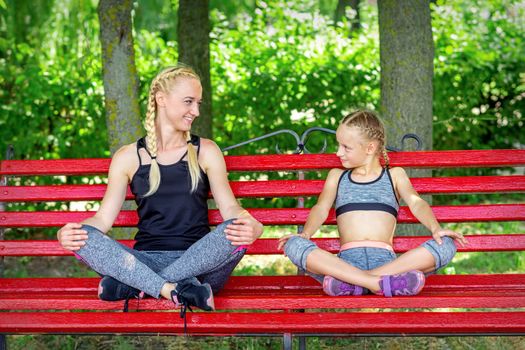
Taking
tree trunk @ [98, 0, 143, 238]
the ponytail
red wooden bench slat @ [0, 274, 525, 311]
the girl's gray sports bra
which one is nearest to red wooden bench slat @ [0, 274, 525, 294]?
red wooden bench slat @ [0, 274, 525, 311]

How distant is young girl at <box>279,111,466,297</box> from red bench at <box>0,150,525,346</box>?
0.13 metres

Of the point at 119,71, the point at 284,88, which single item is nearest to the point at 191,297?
the point at 119,71

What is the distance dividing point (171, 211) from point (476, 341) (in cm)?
196

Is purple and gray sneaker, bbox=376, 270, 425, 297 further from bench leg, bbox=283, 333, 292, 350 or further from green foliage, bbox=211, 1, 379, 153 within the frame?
green foliage, bbox=211, 1, 379, 153

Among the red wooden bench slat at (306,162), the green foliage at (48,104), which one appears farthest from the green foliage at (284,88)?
the red wooden bench slat at (306,162)

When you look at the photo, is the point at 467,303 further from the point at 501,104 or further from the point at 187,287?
the point at 501,104

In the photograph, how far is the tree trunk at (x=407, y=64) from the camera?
584 centimetres

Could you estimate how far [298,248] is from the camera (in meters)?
4.21

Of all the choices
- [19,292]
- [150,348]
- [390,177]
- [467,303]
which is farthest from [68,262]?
[467,303]

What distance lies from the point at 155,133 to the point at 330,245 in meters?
1.04

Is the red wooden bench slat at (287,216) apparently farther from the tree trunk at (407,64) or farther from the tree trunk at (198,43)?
the tree trunk at (198,43)

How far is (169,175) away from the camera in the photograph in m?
4.50

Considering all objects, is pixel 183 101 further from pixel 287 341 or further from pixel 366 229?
pixel 287 341

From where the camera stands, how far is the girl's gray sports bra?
14.9ft
